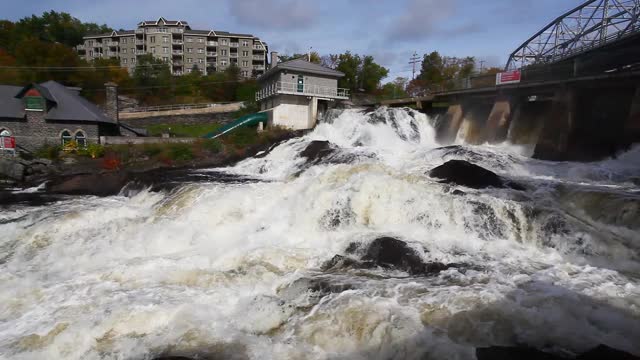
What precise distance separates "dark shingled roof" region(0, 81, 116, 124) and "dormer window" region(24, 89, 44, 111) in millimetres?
271

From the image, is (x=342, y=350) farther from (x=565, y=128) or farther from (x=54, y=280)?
(x=565, y=128)

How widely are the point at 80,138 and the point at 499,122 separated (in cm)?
2864

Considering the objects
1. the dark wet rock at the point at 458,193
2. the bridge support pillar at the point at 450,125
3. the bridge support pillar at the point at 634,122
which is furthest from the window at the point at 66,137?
the bridge support pillar at the point at 634,122

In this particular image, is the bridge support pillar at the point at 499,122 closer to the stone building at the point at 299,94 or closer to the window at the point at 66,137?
the stone building at the point at 299,94

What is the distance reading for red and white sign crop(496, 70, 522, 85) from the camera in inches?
933

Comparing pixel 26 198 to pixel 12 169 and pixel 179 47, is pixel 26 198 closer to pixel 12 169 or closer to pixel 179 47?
pixel 12 169

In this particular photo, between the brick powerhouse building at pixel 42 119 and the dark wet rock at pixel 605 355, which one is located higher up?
the brick powerhouse building at pixel 42 119

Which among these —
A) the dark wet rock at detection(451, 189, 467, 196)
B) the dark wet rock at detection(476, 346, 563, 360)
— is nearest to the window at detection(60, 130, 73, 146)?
the dark wet rock at detection(451, 189, 467, 196)

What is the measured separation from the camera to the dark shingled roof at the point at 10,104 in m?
28.1

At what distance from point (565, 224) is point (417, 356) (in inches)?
261

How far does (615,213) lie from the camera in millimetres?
10352

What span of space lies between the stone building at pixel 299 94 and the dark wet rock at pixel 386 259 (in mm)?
24409

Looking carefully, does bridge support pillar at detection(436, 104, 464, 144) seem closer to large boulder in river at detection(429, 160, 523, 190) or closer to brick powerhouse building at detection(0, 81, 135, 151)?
large boulder in river at detection(429, 160, 523, 190)

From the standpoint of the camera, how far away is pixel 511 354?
6105 mm
